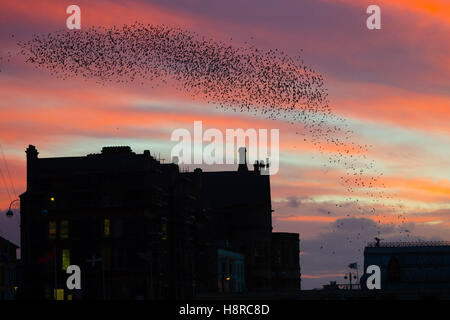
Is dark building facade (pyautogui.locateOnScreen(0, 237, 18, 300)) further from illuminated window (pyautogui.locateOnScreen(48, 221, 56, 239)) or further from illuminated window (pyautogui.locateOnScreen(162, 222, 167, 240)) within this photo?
illuminated window (pyautogui.locateOnScreen(162, 222, 167, 240))

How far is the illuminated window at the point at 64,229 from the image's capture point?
137m

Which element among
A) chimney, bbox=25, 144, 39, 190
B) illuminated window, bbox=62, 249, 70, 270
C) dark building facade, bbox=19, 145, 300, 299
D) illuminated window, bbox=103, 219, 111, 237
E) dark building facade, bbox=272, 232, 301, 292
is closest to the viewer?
dark building facade, bbox=19, 145, 300, 299

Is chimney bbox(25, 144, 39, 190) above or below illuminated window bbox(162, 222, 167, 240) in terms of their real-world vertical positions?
above

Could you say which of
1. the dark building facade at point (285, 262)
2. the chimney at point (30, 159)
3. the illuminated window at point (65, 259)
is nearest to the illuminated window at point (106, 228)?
the illuminated window at point (65, 259)

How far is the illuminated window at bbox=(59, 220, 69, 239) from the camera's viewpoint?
136625mm

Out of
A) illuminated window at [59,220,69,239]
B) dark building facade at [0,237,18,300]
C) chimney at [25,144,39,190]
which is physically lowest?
dark building facade at [0,237,18,300]

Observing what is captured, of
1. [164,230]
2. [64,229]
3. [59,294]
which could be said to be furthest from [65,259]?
[164,230]

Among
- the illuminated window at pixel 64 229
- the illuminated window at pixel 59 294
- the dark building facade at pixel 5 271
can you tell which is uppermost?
the illuminated window at pixel 64 229

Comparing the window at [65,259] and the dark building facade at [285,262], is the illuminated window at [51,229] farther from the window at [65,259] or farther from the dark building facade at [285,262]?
the dark building facade at [285,262]

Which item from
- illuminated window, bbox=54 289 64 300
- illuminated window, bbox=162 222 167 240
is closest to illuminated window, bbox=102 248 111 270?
illuminated window, bbox=54 289 64 300

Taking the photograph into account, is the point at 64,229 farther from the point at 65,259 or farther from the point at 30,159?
the point at 30,159
